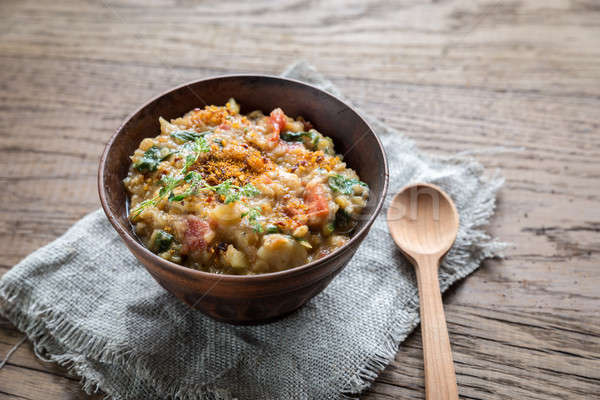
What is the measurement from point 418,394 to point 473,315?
62cm

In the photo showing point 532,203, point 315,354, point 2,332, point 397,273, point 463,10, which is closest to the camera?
point 315,354

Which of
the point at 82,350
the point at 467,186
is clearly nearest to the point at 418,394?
the point at 467,186

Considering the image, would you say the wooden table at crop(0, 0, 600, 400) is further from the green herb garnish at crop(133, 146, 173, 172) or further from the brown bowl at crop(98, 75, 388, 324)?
the green herb garnish at crop(133, 146, 173, 172)

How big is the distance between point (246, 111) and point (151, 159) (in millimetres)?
782

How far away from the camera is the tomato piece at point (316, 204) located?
2568mm

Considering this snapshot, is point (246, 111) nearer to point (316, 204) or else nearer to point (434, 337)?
point (316, 204)

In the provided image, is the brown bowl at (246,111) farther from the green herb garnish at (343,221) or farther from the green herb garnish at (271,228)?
the green herb garnish at (271,228)

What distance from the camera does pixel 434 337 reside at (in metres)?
2.76

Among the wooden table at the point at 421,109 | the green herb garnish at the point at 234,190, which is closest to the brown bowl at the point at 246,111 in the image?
the green herb garnish at the point at 234,190

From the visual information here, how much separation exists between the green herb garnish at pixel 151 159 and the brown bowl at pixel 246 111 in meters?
0.13

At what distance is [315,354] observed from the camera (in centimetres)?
280

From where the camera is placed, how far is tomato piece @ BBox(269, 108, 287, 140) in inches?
118

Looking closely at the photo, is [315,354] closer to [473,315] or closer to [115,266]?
[473,315]

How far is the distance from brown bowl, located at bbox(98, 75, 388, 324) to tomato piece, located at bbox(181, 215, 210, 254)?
18cm
